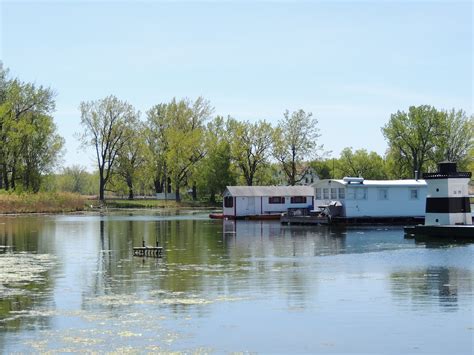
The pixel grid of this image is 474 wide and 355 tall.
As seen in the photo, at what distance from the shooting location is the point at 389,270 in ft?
102

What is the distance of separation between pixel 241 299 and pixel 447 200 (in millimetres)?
27978

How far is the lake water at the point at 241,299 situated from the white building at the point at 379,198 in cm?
2299

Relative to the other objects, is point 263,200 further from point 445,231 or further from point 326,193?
point 445,231

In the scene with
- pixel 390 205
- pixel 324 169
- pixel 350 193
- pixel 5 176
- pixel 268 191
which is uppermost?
pixel 324 169

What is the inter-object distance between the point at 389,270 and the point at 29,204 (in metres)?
72.1

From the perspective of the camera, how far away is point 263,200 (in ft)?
268

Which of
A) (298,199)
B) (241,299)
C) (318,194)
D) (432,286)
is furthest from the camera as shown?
(298,199)

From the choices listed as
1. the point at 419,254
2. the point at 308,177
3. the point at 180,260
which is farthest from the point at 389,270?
the point at 308,177

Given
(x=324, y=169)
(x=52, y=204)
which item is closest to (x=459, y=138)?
(x=324, y=169)

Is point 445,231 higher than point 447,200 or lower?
lower

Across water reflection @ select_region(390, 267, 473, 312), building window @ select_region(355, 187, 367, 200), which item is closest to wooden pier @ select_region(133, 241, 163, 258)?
water reflection @ select_region(390, 267, 473, 312)

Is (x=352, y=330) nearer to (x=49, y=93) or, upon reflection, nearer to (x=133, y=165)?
(x=49, y=93)

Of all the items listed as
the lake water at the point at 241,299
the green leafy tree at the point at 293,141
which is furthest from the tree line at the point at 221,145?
the lake water at the point at 241,299

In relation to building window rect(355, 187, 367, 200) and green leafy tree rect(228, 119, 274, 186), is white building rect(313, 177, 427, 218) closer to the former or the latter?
building window rect(355, 187, 367, 200)
